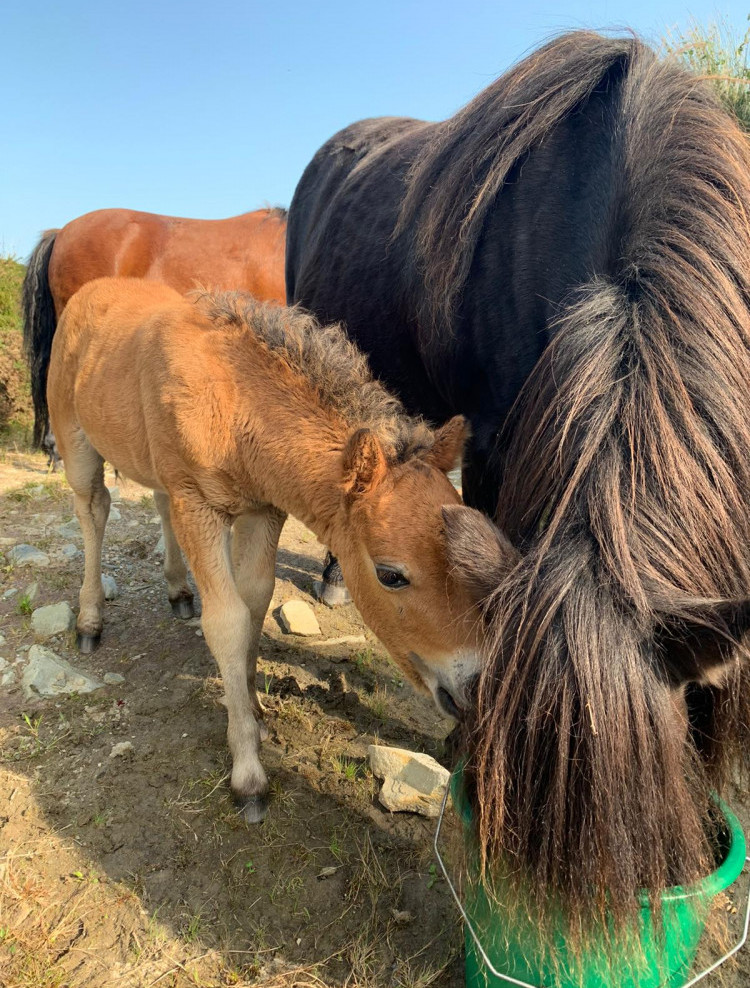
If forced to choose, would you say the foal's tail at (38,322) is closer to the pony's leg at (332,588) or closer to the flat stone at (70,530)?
the flat stone at (70,530)

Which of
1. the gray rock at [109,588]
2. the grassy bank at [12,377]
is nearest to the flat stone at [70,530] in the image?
the gray rock at [109,588]

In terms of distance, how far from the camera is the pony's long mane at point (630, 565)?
126cm

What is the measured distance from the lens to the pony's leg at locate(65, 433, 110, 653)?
11.6 ft

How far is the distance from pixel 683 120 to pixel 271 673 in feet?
9.09

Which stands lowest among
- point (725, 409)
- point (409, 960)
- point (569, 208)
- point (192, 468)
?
point (409, 960)

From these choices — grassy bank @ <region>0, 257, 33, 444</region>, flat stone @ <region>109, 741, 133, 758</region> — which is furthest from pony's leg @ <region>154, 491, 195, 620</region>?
grassy bank @ <region>0, 257, 33, 444</region>

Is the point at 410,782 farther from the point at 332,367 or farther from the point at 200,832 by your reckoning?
the point at 332,367

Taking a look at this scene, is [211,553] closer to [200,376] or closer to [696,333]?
[200,376]

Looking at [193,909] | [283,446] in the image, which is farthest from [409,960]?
[283,446]

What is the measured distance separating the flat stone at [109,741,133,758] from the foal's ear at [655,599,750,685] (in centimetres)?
228

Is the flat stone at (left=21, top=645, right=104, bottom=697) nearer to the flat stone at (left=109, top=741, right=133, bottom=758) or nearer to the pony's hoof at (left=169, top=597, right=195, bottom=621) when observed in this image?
the flat stone at (left=109, top=741, right=133, bottom=758)

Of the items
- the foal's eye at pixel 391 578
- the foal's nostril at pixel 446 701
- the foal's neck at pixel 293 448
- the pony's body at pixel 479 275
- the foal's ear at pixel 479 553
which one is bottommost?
the foal's nostril at pixel 446 701

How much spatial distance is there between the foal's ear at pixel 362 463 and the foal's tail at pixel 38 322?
5.49m

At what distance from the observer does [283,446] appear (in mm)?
2443
